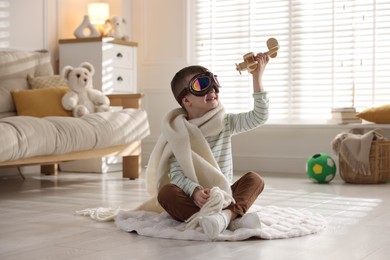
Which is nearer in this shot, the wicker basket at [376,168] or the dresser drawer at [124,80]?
the wicker basket at [376,168]

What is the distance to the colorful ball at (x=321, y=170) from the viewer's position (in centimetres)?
392

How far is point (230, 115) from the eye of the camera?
7.88 ft

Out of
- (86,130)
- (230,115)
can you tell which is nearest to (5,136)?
(86,130)

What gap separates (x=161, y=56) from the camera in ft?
17.4

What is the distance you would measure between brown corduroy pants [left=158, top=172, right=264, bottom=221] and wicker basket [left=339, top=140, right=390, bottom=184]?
5.82 feet

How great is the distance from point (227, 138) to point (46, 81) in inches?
86.3

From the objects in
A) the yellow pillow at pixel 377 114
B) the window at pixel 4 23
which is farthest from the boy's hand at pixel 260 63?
the window at pixel 4 23

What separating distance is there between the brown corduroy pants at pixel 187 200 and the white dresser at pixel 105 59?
8.38ft

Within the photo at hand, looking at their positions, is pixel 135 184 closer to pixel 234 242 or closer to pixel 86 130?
pixel 86 130

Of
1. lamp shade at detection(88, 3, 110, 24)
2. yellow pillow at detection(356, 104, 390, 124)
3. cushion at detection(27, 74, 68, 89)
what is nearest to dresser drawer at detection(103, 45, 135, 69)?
lamp shade at detection(88, 3, 110, 24)

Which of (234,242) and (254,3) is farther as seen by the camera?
(254,3)

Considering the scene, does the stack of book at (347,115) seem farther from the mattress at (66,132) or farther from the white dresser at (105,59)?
the white dresser at (105,59)

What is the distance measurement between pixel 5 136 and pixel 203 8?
2509mm

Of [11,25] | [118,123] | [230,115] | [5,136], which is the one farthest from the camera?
[11,25]
